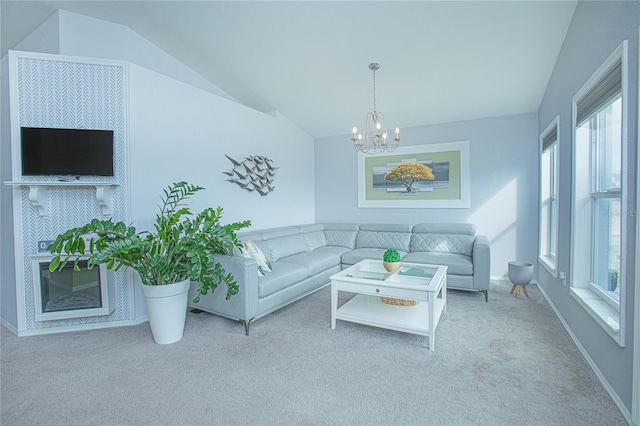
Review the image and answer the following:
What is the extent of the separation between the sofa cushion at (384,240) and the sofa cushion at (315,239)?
1.94ft

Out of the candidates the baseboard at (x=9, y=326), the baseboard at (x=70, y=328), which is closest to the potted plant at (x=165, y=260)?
the baseboard at (x=70, y=328)

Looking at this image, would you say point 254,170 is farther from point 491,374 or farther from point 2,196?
point 491,374

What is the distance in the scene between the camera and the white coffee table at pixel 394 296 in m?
2.48

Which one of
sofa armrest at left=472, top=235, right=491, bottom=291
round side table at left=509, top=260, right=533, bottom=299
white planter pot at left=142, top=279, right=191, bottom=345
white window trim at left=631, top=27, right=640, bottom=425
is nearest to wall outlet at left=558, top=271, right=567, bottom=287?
round side table at left=509, top=260, right=533, bottom=299

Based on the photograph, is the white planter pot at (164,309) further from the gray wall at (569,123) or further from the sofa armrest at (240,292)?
the gray wall at (569,123)

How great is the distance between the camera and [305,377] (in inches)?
80.8

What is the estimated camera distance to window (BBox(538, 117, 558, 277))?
3.65 m

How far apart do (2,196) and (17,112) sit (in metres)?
0.96

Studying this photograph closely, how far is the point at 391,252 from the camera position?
3123 mm

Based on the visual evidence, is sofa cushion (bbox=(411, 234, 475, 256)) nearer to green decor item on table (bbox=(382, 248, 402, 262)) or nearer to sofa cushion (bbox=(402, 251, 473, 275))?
sofa cushion (bbox=(402, 251, 473, 275))

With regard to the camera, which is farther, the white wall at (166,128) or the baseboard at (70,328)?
the white wall at (166,128)

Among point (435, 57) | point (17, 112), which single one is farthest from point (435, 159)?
point (17, 112)

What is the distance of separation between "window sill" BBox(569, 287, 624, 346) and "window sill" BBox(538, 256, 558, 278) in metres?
0.71

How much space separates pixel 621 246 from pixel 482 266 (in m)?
1.94
